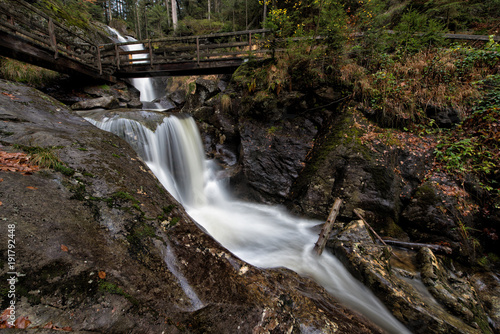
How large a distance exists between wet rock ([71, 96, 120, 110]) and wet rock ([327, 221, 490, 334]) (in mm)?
10302

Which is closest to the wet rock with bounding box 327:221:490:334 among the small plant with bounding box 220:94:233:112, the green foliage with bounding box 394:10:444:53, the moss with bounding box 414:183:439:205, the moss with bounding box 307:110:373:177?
the moss with bounding box 414:183:439:205

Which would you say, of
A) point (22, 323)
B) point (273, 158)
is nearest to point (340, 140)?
point (273, 158)

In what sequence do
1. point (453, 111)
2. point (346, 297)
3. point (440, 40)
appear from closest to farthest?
point (346, 297) < point (453, 111) < point (440, 40)

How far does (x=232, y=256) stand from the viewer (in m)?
2.69

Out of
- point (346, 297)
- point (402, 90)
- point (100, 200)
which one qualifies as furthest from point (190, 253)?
point (402, 90)

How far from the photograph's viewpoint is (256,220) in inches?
245

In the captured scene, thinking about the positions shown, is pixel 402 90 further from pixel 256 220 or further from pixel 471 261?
pixel 256 220

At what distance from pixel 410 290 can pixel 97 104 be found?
11.7m

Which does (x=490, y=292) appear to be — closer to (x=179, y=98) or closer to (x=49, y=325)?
(x=49, y=325)

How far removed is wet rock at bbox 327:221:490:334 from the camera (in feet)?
9.62

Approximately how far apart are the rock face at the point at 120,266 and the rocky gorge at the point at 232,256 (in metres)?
0.01

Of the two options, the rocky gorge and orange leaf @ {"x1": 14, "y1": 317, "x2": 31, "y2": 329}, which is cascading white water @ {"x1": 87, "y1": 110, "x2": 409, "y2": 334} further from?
orange leaf @ {"x1": 14, "y1": 317, "x2": 31, "y2": 329}

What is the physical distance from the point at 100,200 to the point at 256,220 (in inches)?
177

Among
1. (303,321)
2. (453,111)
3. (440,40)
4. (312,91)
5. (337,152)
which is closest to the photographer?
(303,321)
